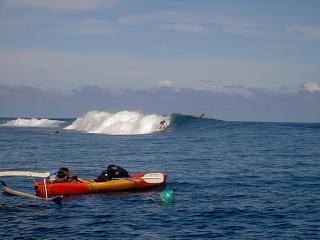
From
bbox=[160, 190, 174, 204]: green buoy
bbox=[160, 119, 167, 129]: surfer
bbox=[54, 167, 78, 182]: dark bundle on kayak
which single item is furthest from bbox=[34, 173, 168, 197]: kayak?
bbox=[160, 119, 167, 129]: surfer

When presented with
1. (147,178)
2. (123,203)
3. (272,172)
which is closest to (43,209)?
(123,203)

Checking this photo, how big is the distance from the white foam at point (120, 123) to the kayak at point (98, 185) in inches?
2039

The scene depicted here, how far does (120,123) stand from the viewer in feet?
278

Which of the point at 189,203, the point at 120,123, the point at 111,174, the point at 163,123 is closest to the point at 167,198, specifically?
the point at 189,203

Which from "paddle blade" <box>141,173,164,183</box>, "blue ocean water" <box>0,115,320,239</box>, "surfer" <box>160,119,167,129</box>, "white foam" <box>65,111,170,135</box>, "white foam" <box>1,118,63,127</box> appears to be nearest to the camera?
"blue ocean water" <box>0,115,320,239</box>

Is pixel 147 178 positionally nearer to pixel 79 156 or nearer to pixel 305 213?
pixel 305 213

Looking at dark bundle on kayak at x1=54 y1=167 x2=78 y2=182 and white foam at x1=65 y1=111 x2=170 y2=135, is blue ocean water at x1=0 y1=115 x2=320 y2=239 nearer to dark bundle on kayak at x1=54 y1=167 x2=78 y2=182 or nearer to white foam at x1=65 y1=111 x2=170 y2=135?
dark bundle on kayak at x1=54 y1=167 x2=78 y2=182

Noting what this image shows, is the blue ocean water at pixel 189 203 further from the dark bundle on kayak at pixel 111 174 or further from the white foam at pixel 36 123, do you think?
the white foam at pixel 36 123

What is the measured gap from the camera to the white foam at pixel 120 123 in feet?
259

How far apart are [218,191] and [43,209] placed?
27.0 ft

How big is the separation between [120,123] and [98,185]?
203 feet

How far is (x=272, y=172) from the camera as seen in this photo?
92.4ft

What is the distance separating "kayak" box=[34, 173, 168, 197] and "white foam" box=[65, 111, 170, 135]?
2039 inches

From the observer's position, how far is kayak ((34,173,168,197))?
2233 cm
